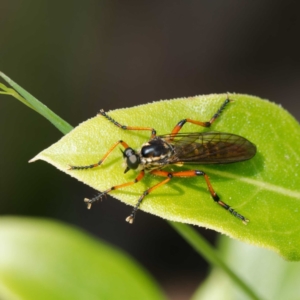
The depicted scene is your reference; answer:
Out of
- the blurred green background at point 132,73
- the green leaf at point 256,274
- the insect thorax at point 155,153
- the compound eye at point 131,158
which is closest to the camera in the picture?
the compound eye at point 131,158

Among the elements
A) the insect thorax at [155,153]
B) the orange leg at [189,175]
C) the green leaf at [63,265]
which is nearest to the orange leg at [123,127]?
the insect thorax at [155,153]

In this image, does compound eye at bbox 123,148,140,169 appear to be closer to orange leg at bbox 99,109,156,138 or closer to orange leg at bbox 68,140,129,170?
orange leg at bbox 68,140,129,170

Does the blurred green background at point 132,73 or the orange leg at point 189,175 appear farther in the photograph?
the blurred green background at point 132,73

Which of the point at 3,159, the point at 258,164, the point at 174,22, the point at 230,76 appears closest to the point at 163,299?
the point at 258,164

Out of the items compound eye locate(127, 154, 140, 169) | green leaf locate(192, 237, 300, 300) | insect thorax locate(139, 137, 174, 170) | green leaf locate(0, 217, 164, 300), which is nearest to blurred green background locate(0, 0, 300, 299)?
green leaf locate(192, 237, 300, 300)

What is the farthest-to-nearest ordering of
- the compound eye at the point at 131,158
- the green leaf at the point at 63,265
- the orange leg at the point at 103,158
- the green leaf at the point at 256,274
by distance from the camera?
1. the green leaf at the point at 256,274
2. the green leaf at the point at 63,265
3. the compound eye at the point at 131,158
4. the orange leg at the point at 103,158

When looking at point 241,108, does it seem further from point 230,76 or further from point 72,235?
point 230,76

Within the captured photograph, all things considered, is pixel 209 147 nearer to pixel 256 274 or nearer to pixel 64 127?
pixel 64 127

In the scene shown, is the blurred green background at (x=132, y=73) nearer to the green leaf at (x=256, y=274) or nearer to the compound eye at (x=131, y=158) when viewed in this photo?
the green leaf at (x=256, y=274)
